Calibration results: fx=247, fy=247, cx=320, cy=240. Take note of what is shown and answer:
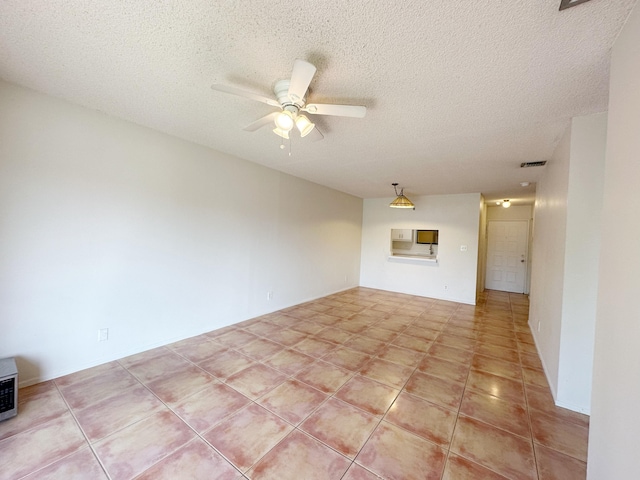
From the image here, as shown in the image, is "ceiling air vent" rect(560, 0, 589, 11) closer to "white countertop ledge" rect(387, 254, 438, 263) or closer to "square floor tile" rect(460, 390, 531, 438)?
"square floor tile" rect(460, 390, 531, 438)

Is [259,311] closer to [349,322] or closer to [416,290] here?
[349,322]

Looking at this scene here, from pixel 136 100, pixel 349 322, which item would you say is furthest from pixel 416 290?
pixel 136 100

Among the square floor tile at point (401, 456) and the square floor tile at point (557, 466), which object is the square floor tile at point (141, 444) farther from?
the square floor tile at point (557, 466)

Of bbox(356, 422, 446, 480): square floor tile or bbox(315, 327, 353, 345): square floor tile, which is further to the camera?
bbox(315, 327, 353, 345): square floor tile

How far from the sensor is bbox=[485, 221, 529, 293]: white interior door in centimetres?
656

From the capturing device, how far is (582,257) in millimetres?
1966

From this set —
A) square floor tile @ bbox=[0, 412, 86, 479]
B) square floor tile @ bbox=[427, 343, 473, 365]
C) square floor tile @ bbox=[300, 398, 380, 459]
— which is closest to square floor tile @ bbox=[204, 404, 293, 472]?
square floor tile @ bbox=[300, 398, 380, 459]

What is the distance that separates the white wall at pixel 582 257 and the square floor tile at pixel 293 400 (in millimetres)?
2076

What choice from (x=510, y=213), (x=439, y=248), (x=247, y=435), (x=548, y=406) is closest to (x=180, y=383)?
(x=247, y=435)

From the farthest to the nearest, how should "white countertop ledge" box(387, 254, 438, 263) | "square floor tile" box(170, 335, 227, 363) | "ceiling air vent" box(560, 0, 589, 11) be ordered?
1. "white countertop ledge" box(387, 254, 438, 263)
2. "square floor tile" box(170, 335, 227, 363)
3. "ceiling air vent" box(560, 0, 589, 11)

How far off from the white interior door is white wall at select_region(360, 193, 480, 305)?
2342 mm

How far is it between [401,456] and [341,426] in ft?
1.41

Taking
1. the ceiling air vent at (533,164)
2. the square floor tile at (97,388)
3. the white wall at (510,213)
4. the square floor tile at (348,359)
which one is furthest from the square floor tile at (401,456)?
the white wall at (510,213)

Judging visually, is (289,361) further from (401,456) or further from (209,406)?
(401,456)
